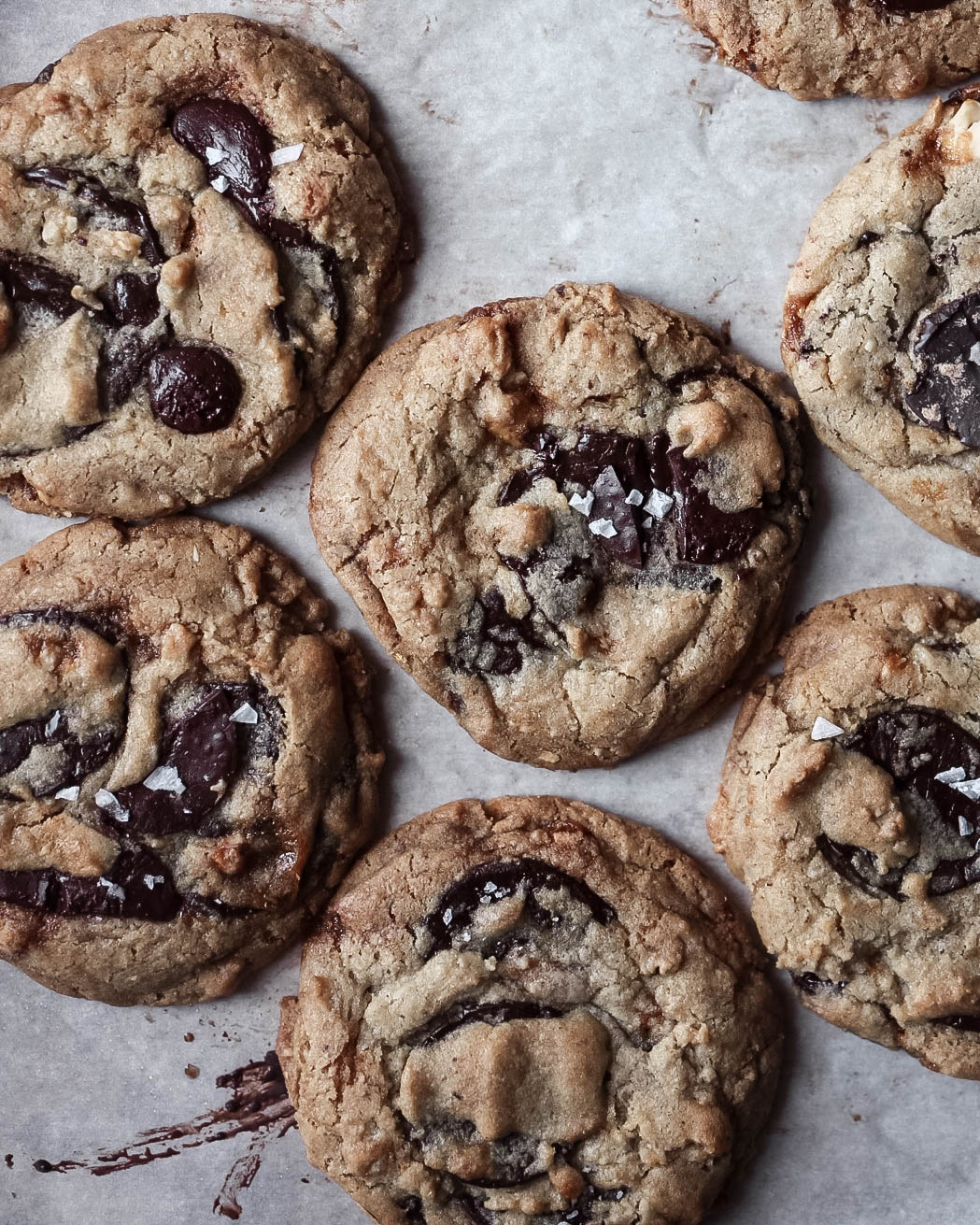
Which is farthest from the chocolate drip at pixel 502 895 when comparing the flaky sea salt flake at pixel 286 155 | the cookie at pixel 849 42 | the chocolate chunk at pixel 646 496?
the cookie at pixel 849 42

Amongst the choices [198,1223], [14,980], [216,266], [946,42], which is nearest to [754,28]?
[946,42]

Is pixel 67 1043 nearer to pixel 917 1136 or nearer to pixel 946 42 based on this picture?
pixel 917 1136

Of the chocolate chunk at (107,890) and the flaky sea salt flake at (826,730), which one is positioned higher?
the chocolate chunk at (107,890)

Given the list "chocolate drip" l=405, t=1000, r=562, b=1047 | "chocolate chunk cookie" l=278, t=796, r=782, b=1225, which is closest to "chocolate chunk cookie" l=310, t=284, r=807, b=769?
"chocolate chunk cookie" l=278, t=796, r=782, b=1225

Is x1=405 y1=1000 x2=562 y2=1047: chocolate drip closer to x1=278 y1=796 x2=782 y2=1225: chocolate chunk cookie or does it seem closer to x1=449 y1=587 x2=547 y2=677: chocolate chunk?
x1=278 y1=796 x2=782 y2=1225: chocolate chunk cookie

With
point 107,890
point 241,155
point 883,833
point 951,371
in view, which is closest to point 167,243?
point 241,155

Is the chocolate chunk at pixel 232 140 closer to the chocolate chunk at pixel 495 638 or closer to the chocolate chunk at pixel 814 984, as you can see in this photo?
the chocolate chunk at pixel 495 638
